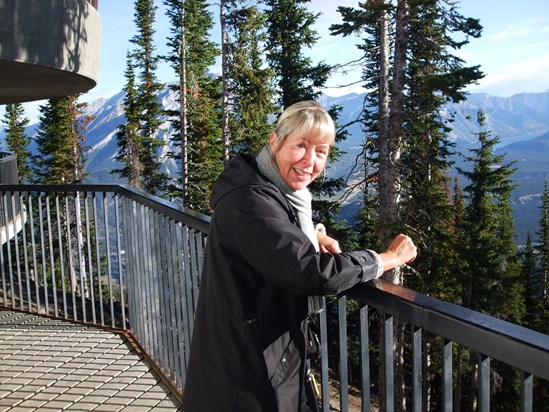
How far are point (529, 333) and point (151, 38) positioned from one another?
4131cm

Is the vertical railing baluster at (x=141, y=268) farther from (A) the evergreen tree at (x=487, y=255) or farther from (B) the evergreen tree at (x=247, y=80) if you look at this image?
(A) the evergreen tree at (x=487, y=255)

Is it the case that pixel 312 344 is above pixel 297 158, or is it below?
below

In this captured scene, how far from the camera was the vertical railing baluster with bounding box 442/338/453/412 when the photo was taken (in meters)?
1.77

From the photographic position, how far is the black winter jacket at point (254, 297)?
1.95 m

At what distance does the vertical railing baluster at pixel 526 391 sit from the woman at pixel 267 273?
2.23 feet

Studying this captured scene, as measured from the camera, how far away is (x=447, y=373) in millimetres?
1772

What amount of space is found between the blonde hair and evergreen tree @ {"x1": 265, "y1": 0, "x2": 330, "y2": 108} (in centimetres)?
2386

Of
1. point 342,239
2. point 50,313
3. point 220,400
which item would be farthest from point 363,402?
point 342,239

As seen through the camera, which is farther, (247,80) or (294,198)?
(247,80)

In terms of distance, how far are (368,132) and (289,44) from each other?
7.68 m

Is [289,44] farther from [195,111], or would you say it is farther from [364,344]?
[364,344]

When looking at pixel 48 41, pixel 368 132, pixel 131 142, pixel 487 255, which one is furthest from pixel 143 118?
pixel 48 41

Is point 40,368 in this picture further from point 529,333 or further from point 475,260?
point 475,260

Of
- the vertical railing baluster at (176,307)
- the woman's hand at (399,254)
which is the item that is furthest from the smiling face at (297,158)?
the vertical railing baluster at (176,307)
